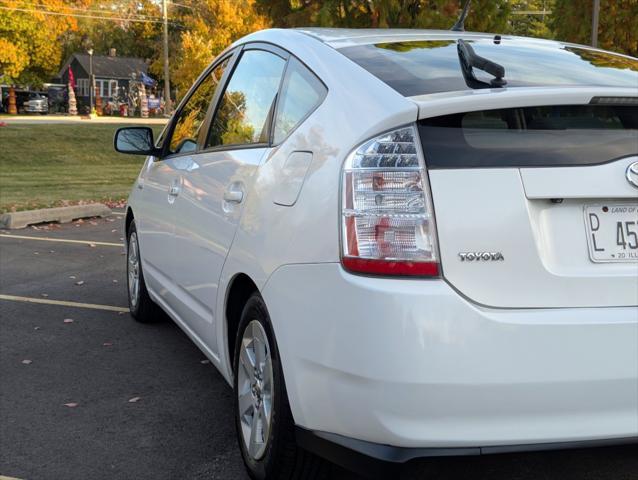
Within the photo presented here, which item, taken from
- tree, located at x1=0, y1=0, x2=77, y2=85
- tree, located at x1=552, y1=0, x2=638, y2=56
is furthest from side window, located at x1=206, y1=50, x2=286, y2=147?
tree, located at x1=0, y1=0, x2=77, y2=85

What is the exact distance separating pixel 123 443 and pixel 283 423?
119cm

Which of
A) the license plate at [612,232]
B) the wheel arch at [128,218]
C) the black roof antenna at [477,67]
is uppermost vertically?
the black roof antenna at [477,67]

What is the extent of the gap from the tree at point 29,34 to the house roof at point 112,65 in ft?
42.0

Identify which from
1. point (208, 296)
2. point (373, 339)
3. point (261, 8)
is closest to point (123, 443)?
point (208, 296)

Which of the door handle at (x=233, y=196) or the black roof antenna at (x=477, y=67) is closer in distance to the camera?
the black roof antenna at (x=477, y=67)

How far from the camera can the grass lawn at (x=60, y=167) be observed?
1591cm

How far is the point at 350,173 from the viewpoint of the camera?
103 inches

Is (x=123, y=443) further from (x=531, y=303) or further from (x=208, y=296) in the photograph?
(x=531, y=303)

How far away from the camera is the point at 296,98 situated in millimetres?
3377

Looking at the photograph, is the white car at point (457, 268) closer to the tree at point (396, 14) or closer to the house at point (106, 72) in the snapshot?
the tree at point (396, 14)

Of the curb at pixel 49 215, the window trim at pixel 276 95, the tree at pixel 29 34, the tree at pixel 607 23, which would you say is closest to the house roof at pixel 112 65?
the tree at pixel 29 34

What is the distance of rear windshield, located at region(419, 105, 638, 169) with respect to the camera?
255 cm

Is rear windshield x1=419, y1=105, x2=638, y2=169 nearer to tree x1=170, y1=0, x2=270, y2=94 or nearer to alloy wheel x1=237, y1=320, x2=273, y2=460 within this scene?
alloy wheel x1=237, y1=320, x2=273, y2=460

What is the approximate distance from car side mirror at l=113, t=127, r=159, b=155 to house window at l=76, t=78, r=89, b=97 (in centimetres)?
8506
